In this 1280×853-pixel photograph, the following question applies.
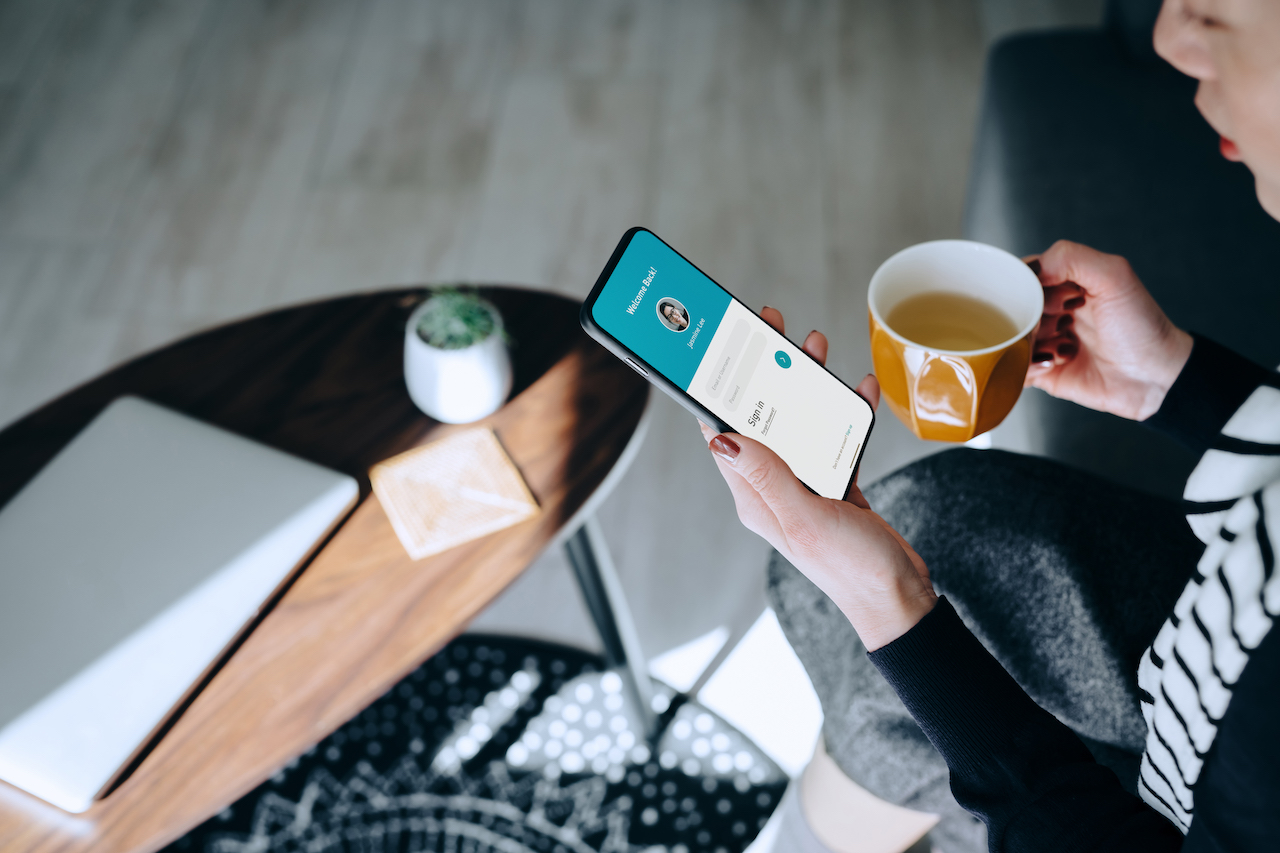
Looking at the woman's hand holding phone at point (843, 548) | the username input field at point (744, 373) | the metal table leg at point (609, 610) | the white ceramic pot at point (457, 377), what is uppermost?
the username input field at point (744, 373)

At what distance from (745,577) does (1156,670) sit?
76 cm

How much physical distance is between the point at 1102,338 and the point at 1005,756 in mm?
384

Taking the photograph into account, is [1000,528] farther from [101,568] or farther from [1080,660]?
[101,568]

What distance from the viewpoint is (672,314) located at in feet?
2.09

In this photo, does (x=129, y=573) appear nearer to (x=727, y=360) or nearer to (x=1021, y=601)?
(x=727, y=360)

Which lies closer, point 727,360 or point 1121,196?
point 727,360

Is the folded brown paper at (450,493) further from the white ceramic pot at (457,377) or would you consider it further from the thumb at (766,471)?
the thumb at (766,471)

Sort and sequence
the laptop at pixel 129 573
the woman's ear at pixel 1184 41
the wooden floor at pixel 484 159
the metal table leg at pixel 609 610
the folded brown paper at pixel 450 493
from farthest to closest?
the wooden floor at pixel 484 159, the metal table leg at pixel 609 610, the folded brown paper at pixel 450 493, the laptop at pixel 129 573, the woman's ear at pixel 1184 41

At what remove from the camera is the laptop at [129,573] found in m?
0.65

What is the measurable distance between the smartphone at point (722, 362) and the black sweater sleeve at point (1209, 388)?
29 centimetres

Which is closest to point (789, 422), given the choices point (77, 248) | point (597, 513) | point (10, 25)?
point (597, 513)

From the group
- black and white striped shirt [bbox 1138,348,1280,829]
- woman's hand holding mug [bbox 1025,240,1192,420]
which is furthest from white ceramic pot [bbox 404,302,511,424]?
black and white striped shirt [bbox 1138,348,1280,829]

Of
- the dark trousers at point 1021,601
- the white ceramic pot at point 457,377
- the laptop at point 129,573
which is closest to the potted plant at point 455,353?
the white ceramic pot at point 457,377

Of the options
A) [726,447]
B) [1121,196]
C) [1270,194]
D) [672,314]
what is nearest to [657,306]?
[672,314]
